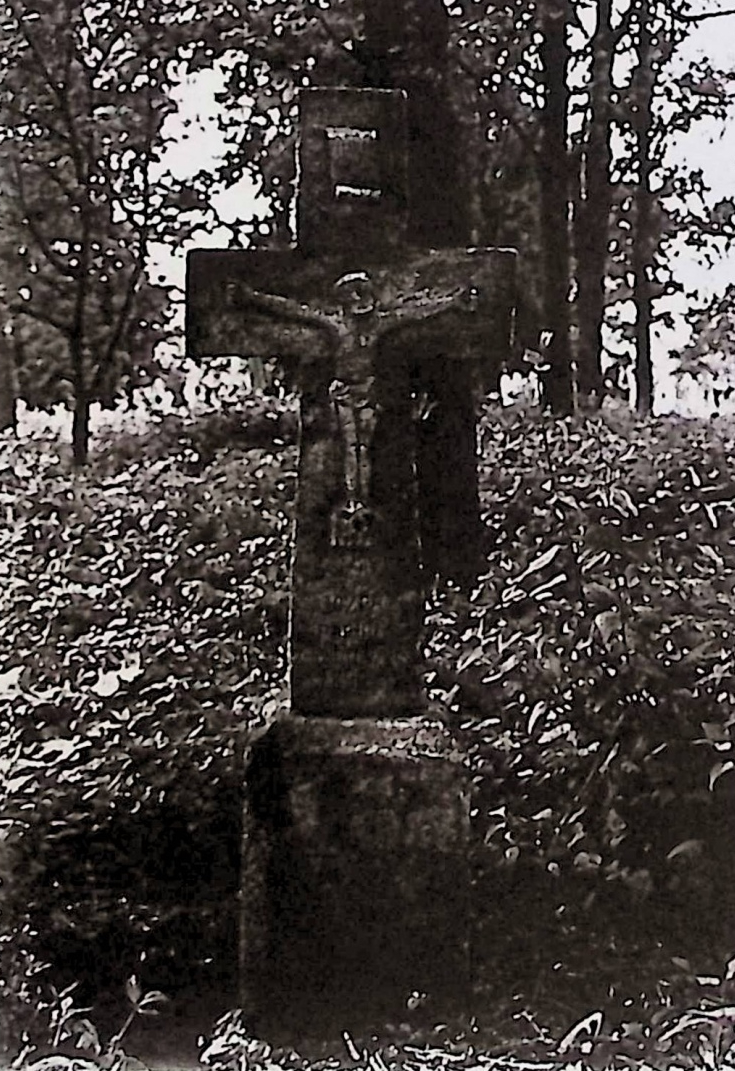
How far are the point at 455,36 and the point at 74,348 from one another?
0.64 m

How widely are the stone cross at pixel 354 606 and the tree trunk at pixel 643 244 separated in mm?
199

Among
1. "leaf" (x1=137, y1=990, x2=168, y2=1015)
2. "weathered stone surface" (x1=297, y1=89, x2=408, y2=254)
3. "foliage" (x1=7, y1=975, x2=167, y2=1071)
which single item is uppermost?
"weathered stone surface" (x1=297, y1=89, x2=408, y2=254)

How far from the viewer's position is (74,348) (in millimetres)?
1689

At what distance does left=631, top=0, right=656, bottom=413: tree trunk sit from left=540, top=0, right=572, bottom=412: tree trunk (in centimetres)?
9

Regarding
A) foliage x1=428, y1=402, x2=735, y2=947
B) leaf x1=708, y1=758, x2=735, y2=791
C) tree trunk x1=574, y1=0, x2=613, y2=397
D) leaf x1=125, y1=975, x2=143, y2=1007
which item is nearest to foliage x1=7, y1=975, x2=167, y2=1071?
leaf x1=125, y1=975, x2=143, y2=1007

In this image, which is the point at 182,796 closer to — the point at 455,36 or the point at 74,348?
the point at 74,348

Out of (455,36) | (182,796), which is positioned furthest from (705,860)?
(455,36)

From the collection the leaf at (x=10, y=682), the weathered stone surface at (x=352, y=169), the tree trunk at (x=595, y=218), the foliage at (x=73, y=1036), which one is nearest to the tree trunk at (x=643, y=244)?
the tree trunk at (x=595, y=218)

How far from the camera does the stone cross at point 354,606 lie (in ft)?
5.17

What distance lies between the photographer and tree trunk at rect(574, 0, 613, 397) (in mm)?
1675

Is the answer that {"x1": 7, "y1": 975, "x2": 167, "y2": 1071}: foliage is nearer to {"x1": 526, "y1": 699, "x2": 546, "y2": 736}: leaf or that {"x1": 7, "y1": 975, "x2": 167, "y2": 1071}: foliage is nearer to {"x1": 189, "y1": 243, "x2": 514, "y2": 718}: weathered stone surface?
{"x1": 189, "y1": 243, "x2": 514, "y2": 718}: weathered stone surface

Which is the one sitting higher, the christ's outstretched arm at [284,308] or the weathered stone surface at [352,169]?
the weathered stone surface at [352,169]

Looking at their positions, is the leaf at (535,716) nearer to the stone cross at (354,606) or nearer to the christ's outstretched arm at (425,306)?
the stone cross at (354,606)

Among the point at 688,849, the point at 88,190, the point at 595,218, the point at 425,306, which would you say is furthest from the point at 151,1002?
the point at 595,218
